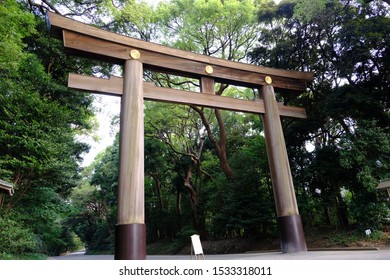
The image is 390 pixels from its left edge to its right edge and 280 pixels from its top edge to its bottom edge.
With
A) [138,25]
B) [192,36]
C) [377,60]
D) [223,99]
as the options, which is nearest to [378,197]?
[377,60]

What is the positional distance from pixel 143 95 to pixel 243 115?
12.5 m

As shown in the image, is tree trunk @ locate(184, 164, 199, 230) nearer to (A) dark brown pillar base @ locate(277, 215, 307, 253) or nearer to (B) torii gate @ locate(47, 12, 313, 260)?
(B) torii gate @ locate(47, 12, 313, 260)

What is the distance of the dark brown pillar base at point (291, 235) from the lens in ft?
21.0

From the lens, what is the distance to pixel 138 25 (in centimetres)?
1365

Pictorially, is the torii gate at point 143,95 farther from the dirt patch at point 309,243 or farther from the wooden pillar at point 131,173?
the dirt patch at point 309,243

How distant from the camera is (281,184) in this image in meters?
6.89

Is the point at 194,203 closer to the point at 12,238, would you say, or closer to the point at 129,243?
the point at 12,238

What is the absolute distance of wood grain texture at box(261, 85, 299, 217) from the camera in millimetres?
6746

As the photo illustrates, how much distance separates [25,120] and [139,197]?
25.5 ft

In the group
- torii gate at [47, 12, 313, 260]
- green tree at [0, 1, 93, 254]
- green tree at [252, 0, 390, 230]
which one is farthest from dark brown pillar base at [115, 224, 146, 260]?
green tree at [252, 0, 390, 230]

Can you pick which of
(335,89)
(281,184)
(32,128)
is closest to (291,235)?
(281,184)

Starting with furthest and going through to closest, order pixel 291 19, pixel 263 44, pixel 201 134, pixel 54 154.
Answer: pixel 201 134
pixel 263 44
pixel 291 19
pixel 54 154

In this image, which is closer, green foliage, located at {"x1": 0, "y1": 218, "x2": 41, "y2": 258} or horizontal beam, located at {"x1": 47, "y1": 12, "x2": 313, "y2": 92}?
horizontal beam, located at {"x1": 47, "y1": 12, "x2": 313, "y2": 92}

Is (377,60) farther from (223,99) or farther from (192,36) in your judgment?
(192,36)
